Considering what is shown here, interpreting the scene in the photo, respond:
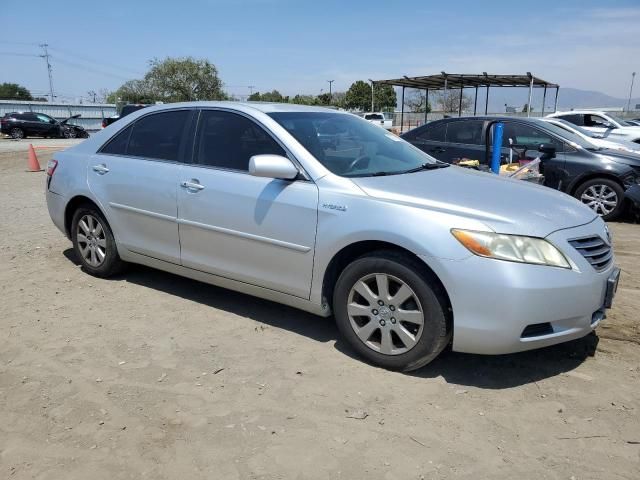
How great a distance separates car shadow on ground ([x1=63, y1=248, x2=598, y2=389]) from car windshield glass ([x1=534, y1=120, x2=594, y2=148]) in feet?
17.3

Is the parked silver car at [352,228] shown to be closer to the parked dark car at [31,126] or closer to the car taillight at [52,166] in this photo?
the car taillight at [52,166]

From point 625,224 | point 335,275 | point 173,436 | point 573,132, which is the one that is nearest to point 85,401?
point 173,436

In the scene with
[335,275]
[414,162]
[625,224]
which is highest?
[414,162]

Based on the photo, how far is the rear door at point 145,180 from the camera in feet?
14.1

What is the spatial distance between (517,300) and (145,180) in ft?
9.89

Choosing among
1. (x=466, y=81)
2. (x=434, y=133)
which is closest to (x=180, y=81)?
(x=466, y=81)

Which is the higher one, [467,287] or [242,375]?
[467,287]

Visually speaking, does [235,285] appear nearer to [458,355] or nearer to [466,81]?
[458,355]

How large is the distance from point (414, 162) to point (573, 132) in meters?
5.67

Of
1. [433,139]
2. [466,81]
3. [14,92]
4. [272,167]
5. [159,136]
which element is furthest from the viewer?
[14,92]

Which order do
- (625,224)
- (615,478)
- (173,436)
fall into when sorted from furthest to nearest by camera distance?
(625,224) → (173,436) → (615,478)

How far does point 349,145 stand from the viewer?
13.1ft

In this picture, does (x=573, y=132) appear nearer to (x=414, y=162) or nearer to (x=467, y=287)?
(x=414, y=162)

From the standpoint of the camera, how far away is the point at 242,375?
3342 mm
